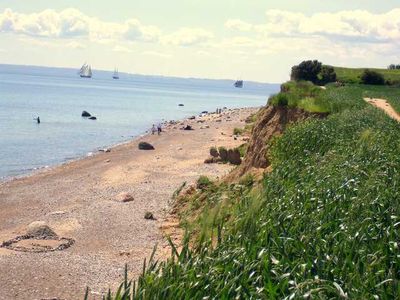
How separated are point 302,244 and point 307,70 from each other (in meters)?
62.8

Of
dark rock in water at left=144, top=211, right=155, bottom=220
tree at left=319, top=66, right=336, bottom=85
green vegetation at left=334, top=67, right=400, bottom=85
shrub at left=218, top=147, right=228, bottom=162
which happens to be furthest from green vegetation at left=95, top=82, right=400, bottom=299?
green vegetation at left=334, top=67, right=400, bottom=85

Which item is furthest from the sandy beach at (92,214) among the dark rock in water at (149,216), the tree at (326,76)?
the tree at (326,76)

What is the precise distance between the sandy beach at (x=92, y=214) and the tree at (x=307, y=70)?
78.3ft

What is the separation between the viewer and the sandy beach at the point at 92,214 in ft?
49.6

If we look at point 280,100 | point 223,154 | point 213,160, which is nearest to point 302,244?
point 280,100

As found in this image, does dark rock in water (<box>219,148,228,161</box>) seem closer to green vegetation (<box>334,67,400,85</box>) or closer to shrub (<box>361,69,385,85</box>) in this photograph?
green vegetation (<box>334,67,400,85</box>)

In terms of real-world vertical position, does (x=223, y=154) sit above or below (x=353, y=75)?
below

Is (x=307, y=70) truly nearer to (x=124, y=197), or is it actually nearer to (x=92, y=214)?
(x=124, y=197)

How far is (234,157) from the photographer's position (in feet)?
113

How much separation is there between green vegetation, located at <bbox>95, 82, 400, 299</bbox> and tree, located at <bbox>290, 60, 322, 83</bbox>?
56.6 m

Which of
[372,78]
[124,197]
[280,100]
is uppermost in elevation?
[280,100]

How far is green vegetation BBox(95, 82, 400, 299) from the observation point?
6.42m

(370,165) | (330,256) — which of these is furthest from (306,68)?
(330,256)

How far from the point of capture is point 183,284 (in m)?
6.78
